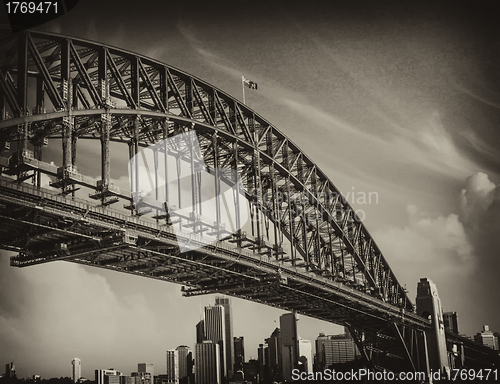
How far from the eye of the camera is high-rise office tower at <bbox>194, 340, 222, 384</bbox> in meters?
113

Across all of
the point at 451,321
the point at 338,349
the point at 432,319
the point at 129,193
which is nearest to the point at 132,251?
the point at 129,193

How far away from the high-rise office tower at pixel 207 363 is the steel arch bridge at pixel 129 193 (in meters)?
43.1

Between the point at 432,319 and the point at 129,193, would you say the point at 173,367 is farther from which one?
the point at 129,193

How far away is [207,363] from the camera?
412 ft

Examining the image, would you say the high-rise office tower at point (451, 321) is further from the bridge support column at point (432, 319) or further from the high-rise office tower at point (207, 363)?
the high-rise office tower at point (207, 363)

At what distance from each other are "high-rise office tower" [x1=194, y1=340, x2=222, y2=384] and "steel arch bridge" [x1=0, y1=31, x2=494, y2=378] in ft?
141

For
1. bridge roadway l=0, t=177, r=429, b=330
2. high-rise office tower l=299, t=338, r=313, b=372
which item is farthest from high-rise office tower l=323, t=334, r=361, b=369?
bridge roadway l=0, t=177, r=429, b=330

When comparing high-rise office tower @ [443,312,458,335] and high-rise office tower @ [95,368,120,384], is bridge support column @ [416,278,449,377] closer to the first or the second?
high-rise office tower @ [443,312,458,335]

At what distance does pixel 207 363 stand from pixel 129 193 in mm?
96496

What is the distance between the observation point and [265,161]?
57.8m

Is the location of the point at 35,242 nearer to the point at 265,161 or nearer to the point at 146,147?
the point at 146,147

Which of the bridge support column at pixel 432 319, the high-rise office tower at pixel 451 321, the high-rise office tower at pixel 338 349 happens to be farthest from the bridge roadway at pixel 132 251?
the high-rise office tower at pixel 338 349

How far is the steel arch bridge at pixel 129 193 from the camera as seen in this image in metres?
31.2

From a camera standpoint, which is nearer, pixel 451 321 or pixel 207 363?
pixel 451 321
